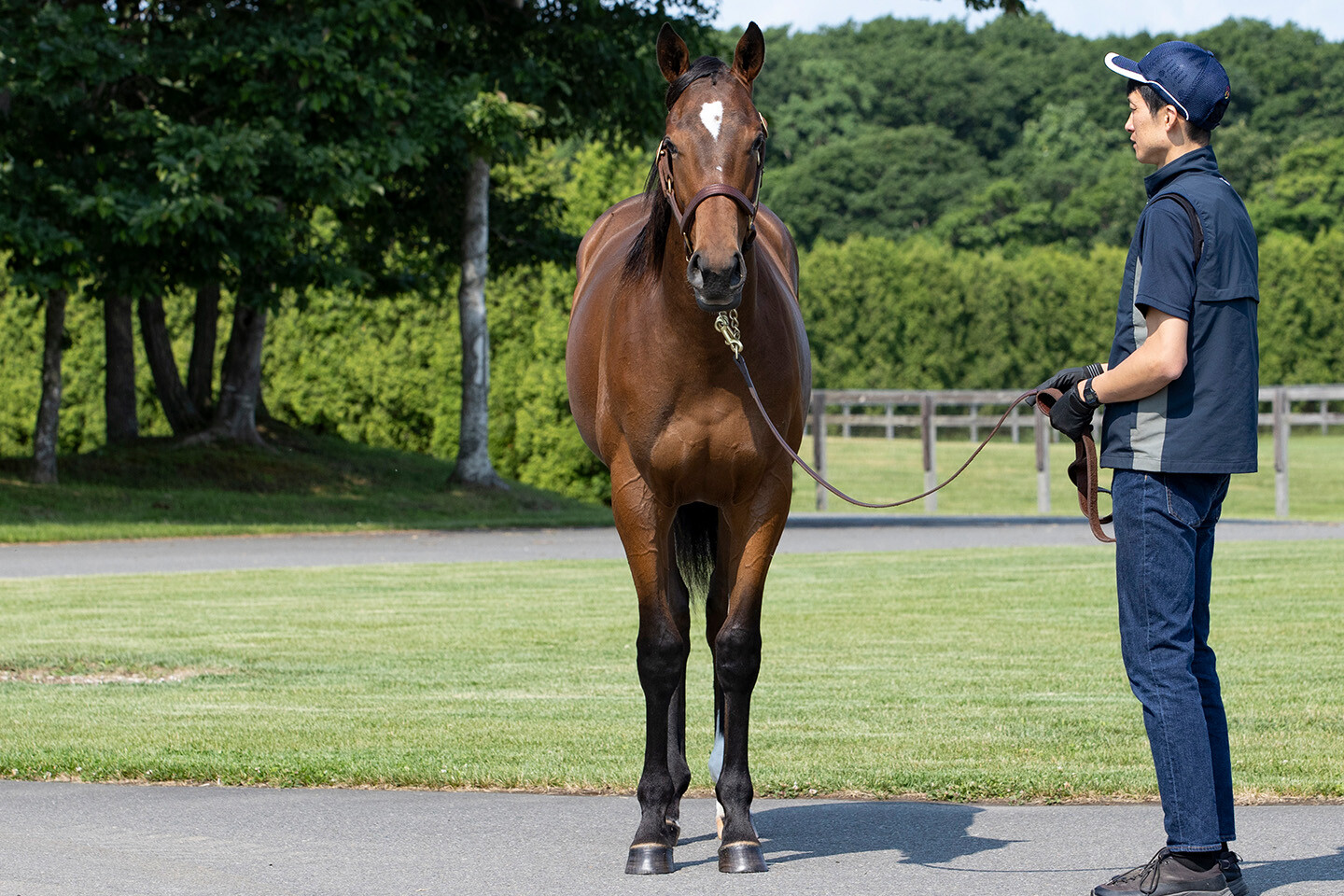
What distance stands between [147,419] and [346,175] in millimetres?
16618

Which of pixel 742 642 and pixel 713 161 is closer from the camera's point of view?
pixel 713 161

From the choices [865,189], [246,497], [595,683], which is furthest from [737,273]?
[865,189]

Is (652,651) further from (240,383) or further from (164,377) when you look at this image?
(164,377)

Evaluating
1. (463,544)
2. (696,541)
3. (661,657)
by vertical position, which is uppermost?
(696,541)

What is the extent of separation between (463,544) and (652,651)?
13.5 meters

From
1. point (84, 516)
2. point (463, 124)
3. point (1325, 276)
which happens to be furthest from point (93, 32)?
point (1325, 276)

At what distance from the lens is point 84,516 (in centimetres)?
2028

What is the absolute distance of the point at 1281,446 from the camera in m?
24.4

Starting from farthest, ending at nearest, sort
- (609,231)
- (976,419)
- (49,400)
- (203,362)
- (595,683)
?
(976,419), (203,362), (49,400), (595,683), (609,231)

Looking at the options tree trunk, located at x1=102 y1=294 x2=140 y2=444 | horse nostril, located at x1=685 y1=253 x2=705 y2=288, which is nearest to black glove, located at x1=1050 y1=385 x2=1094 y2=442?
horse nostril, located at x1=685 y1=253 x2=705 y2=288

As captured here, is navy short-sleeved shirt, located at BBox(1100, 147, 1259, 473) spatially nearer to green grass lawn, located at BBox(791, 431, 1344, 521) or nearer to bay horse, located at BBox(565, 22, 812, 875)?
bay horse, located at BBox(565, 22, 812, 875)

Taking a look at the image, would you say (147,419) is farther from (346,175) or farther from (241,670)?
(241,670)

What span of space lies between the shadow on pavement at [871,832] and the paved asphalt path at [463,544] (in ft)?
35.7

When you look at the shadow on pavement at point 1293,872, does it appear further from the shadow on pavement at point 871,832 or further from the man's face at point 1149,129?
the man's face at point 1149,129
